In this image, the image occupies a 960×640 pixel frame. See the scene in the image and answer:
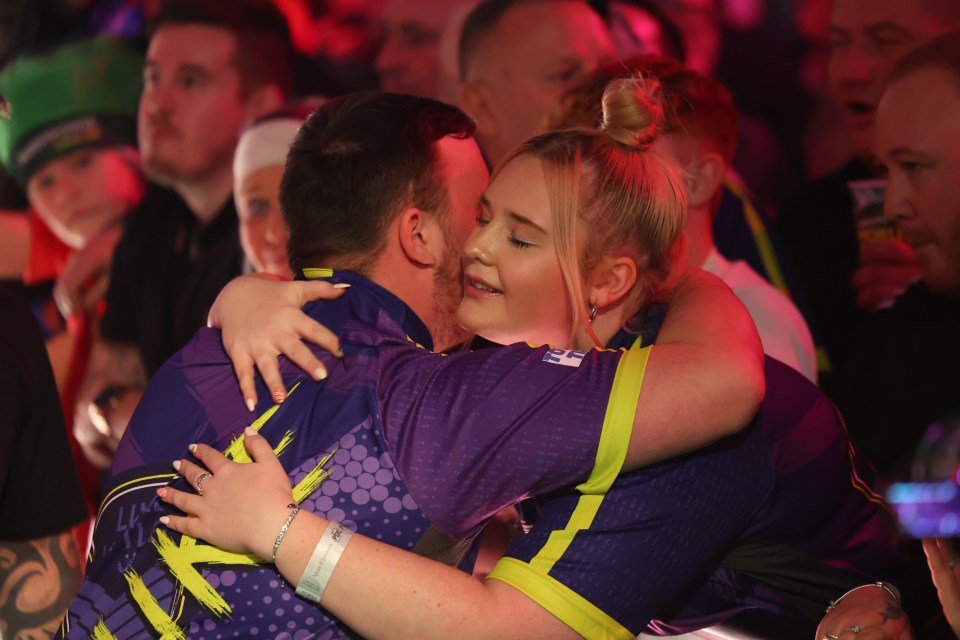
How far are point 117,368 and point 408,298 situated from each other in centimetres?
242

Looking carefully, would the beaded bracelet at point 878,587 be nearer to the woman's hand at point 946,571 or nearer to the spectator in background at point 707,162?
the woman's hand at point 946,571

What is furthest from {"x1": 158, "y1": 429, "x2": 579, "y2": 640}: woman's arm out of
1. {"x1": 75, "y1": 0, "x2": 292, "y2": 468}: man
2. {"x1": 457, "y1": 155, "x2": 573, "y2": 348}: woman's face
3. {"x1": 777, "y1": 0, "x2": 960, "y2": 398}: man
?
{"x1": 75, "y1": 0, "x2": 292, "y2": 468}: man

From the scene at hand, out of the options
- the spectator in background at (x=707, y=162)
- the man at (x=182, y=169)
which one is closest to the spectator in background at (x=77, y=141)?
the man at (x=182, y=169)

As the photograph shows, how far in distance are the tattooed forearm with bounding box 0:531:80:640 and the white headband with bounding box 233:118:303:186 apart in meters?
1.55

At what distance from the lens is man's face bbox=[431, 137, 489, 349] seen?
1926 mm

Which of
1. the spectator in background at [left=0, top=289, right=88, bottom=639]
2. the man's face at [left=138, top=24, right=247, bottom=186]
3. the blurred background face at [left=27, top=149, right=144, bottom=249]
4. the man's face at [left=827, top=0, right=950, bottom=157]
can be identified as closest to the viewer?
the spectator in background at [left=0, top=289, right=88, bottom=639]

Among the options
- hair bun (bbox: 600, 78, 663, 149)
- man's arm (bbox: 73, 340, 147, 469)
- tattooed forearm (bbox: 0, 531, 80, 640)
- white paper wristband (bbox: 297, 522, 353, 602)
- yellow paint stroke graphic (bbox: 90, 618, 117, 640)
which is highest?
hair bun (bbox: 600, 78, 663, 149)

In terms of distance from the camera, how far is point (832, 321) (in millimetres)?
3270

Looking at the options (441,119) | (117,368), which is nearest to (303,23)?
(117,368)

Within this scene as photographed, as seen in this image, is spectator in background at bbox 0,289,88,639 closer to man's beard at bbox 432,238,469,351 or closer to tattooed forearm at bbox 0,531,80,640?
tattooed forearm at bbox 0,531,80,640

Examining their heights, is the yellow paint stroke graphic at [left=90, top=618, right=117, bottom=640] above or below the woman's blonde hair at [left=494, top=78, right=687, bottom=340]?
below

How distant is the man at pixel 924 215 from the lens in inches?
94.8

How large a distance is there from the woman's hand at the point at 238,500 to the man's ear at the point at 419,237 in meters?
0.41

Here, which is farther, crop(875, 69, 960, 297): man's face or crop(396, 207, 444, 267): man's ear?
crop(875, 69, 960, 297): man's face
